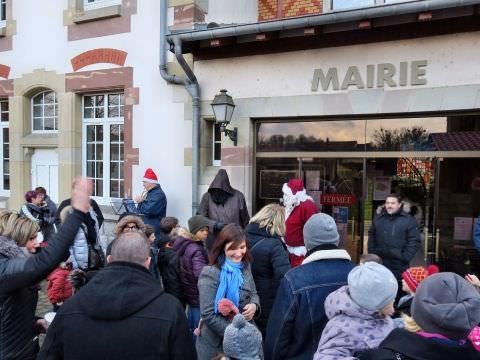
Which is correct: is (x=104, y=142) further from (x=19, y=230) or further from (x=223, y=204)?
(x=19, y=230)

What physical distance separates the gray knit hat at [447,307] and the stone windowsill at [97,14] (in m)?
7.40

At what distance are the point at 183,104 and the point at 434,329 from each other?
6026mm

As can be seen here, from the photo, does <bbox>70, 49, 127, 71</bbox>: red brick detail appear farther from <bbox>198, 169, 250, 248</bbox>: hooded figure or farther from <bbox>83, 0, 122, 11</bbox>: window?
<bbox>198, 169, 250, 248</bbox>: hooded figure

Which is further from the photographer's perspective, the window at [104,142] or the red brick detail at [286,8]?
the window at [104,142]

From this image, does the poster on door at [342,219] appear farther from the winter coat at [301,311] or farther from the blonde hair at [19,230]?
the blonde hair at [19,230]

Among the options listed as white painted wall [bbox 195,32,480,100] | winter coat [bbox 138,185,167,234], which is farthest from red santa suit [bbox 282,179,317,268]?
winter coat [bbox 138,185,167,234]

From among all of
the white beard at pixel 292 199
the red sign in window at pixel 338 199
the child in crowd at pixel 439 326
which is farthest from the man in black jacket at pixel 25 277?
the red sign in window at pixel 338 199

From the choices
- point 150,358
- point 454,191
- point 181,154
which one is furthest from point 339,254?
point 181,154

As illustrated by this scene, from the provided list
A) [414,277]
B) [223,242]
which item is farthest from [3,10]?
[414,277]

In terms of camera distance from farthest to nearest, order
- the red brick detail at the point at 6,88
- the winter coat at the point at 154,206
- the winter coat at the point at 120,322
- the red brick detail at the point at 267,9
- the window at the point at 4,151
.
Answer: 1. the window at the point at 4,151
2. the red brick detail at the point at 6,88
3. the winter coat at the point at 154,206
4. the red brick detail at the point at 267,9
5. the winter coat at the point at 120,322

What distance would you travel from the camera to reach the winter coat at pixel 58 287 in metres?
3.71

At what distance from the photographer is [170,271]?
3877 mm

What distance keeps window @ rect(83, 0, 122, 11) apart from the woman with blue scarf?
6333 mm

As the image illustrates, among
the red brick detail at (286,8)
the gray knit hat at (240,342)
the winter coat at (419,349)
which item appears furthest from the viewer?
the red brick detail at (286,8)
